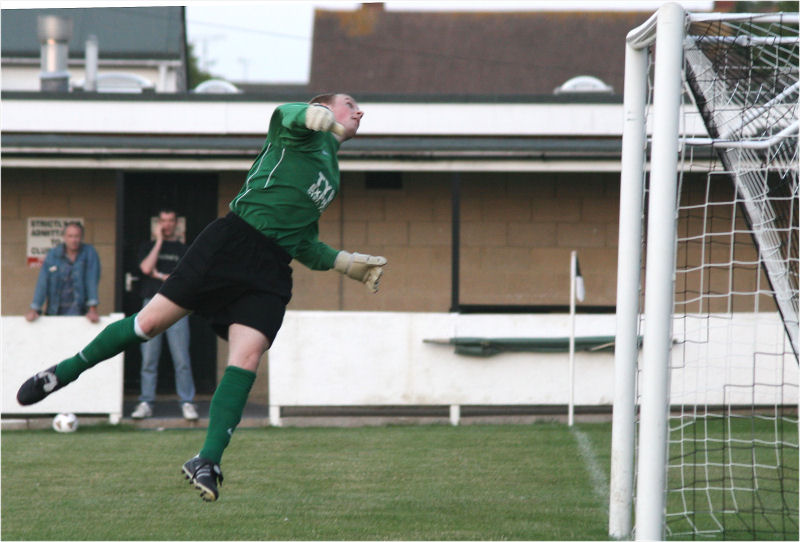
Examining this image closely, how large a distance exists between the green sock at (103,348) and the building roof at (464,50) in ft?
59.7

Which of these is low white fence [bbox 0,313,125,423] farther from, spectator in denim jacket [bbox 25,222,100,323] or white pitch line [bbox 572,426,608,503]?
white pitch line [bbox 572,426,608,503]

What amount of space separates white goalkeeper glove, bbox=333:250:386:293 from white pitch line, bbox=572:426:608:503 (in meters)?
3.20

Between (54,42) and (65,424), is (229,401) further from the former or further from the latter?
(54,42)

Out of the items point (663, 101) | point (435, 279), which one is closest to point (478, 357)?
point (435, 279)

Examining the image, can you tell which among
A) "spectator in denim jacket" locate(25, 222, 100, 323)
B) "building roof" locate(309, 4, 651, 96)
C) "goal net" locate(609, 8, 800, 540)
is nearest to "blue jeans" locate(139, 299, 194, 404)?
"spectator in denim jacket" locate(25, 222, 100, 323)

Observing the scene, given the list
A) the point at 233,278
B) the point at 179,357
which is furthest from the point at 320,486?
the point at 179,357

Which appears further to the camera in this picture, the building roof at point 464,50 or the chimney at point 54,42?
the building roof at point 464,50

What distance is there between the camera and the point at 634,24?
25.4 meters

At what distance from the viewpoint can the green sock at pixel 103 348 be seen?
4926 millimetres

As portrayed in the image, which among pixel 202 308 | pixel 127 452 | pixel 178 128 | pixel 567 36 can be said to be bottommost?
pixel 127 452

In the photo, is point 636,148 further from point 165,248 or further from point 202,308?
point 165,248

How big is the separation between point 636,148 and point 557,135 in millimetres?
6184

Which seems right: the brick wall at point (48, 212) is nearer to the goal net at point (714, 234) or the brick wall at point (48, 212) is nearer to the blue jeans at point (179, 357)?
the blue jeans at point (179, 357)

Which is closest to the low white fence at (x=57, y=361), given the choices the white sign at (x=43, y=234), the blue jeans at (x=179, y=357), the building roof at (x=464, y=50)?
the blue jeans at (x=179, y=357)
